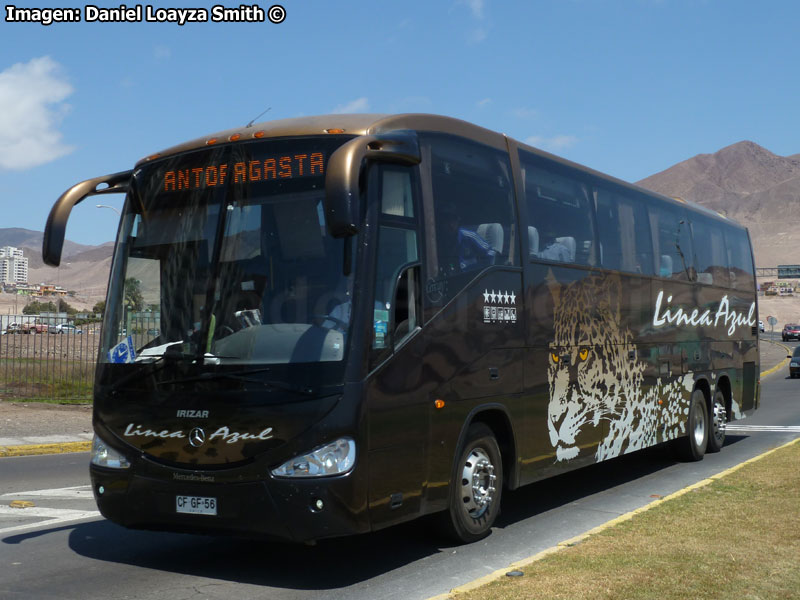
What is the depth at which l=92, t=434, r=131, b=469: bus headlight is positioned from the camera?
22.8 ft

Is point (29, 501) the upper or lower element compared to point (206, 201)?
lower

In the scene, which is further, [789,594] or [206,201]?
[206,201]

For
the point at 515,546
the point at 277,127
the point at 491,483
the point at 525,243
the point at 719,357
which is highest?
the point at 277,127

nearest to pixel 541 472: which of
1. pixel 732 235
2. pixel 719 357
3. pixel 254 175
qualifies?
pixel 254 175

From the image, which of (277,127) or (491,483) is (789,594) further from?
(277,127)

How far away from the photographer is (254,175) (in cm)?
699

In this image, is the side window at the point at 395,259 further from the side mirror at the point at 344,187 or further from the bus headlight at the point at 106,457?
the bus headlight at the point at 106,457

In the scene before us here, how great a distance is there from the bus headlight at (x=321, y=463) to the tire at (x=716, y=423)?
9553 millimetres

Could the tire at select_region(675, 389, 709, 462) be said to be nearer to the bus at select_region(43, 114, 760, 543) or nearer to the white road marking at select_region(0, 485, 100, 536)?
the bus at select_region(43, 114, 760, 543)

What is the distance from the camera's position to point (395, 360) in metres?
6.80

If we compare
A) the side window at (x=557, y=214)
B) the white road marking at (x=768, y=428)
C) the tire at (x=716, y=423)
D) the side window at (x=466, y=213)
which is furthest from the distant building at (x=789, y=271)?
the side window at (x=466, y=213)

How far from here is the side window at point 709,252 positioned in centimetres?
1420

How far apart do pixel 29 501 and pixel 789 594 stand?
7833mm

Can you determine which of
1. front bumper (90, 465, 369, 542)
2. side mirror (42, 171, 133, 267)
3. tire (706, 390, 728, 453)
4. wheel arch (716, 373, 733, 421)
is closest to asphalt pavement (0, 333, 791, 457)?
side mirror (42, 171, 133, 267)
